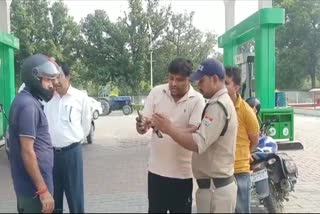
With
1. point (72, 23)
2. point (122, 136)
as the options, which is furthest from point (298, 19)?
point (122, 136)

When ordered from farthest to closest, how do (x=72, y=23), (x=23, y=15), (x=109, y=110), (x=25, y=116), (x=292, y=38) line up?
(x=292, y=38)
(x=72, y=23)
(x=23, y=15)
(x=109, y=110)
(x=25, y=116)

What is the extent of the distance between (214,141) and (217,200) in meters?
0.38

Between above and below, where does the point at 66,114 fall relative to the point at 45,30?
below

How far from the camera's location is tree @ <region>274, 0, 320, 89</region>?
153 ft

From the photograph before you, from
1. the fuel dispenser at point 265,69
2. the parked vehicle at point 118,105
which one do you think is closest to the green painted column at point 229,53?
the fuel dispenser at point 265,69

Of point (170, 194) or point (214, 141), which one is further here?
point (170, 194)

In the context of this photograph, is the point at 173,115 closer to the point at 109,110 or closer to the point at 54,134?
the point at 54,134

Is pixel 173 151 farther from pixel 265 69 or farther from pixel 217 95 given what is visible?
pixel 265 69

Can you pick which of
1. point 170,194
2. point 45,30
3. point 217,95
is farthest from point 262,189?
point 45,30

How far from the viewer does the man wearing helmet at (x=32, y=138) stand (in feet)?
9.71

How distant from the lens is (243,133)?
412cm

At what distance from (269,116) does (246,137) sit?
579 cm

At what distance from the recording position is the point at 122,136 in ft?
52.2

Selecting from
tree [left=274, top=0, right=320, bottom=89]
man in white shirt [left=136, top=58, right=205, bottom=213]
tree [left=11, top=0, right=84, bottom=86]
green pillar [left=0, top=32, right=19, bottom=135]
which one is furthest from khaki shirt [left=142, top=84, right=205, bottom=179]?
tree [left=274, top=0, right=320, bottom=89]
